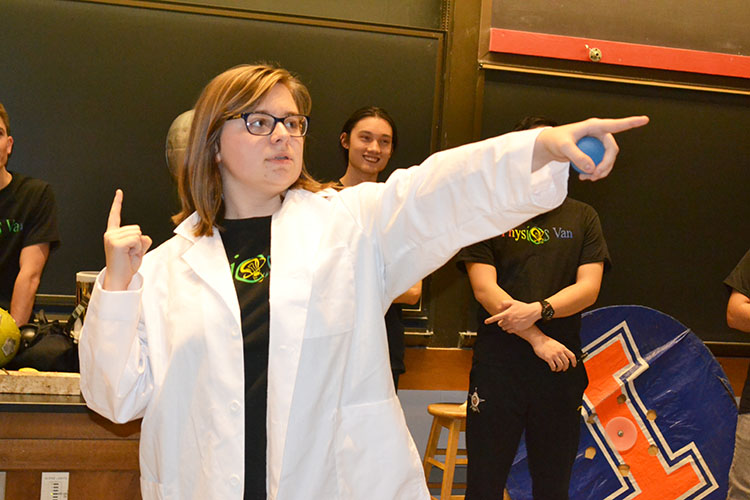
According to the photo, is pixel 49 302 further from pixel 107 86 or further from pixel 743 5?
pixel 743 5

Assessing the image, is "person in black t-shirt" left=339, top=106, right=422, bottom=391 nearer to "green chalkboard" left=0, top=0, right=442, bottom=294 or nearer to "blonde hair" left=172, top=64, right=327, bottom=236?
"green chalkboard" left=0, top=0, right=442, bottom=294

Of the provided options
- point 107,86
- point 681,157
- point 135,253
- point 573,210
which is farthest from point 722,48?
point 135,253

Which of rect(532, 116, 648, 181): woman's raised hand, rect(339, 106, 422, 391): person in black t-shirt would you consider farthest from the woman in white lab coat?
rect(339, 106, 422, 391): person in black t-shirt

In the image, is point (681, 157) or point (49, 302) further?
point (681, 157)

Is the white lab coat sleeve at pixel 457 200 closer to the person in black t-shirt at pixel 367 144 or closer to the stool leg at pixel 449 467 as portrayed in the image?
the person in black t-shirt at pixel 367 144

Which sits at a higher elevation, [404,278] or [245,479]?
[404,278]

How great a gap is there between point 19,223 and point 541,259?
223 cm

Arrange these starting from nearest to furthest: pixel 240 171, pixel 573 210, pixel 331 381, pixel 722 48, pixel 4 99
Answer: pixel 331 381 < pixel 240 171 < pixel 573 210 < pixel 4 99 < pixel 722 48

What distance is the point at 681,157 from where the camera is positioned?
4738mm

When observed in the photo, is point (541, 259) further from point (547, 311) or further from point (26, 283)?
point (26, 283)

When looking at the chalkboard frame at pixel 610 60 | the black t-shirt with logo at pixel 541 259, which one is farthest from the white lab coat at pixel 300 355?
the chalkboard frame at pixel 610 60

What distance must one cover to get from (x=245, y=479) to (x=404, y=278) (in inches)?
20.3

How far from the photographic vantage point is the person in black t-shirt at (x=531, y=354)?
2939mm

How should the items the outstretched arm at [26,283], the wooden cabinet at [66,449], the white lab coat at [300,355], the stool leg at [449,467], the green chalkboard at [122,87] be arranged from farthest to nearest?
the green chalkboard at [122,87], the stool leg at [449,467], the outstretched arm at [26,283], the wooden cabinet at [66,449], the white lab coat at [300,355]
